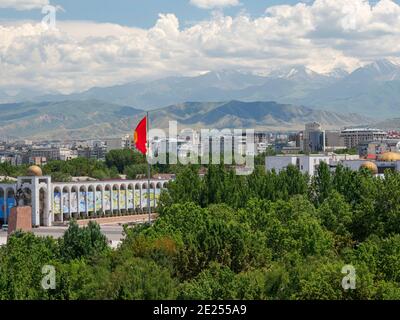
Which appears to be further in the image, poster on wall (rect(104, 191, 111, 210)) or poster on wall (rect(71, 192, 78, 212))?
poster on wall (rect(104, 191, 111, 210))

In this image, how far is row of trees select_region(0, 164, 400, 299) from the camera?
20094 mm

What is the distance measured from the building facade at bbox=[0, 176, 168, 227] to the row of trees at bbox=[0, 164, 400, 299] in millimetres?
26568

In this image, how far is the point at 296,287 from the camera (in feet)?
70.0

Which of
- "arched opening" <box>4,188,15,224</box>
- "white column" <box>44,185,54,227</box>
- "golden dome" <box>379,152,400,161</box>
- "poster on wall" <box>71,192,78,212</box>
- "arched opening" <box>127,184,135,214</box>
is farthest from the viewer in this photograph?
"golden dome" <box>379,152,400,161</box>

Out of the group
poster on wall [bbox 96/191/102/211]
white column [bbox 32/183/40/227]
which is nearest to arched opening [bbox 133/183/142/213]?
poster on wall [bbox 96/191/102/211]

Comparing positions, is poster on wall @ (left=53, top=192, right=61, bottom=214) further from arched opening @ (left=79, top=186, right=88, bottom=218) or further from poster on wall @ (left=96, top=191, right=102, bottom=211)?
poster on wall @ (left=96, top=191, right=102, bottom=211)

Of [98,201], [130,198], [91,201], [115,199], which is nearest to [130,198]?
[130,198]

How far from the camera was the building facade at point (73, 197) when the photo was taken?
6200cm

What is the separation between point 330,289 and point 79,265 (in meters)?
7.75

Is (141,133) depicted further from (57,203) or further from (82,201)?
(82,201)

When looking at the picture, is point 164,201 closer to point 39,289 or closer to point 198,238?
point 198,238

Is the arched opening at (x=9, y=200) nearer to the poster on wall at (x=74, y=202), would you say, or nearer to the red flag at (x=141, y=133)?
the poster on wall at (x=74, y=202)

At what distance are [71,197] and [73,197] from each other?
329 millimetres

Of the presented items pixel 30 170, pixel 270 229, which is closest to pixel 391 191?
pixel 270 229
